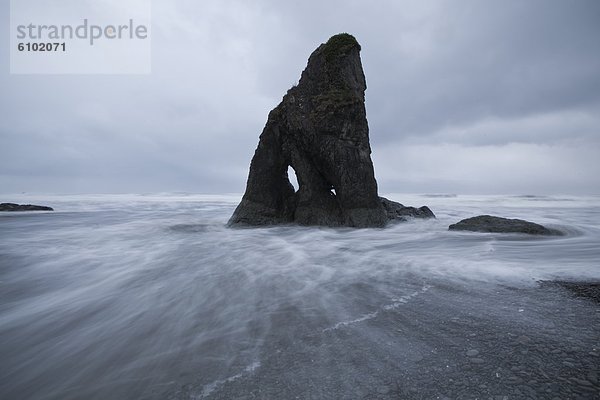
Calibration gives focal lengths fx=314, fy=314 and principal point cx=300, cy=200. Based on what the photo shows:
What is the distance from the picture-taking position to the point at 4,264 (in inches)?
304

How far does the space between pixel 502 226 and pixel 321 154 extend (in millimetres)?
7288

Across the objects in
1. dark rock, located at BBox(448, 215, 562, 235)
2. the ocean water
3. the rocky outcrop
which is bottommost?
A: the ocean water

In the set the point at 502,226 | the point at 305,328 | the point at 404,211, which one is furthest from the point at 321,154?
the point at 305,328

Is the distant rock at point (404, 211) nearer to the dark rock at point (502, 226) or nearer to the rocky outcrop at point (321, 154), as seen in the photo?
the rocky outcrop at point (321, 154)

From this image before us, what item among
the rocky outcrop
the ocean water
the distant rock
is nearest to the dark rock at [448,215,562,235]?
the ocean water

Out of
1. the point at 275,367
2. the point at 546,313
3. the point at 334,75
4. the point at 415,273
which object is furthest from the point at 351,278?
the point at 334,75

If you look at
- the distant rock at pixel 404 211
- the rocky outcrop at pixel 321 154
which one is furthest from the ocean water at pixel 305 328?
the distant rock at pixel 404 211

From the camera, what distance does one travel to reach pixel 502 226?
437 inches

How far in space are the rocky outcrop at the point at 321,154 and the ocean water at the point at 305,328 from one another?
20.2 ft

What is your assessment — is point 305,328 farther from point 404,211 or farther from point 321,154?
point 404,211

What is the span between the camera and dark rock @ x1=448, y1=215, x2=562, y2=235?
34.4 ft

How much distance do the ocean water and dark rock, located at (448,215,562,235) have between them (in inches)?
114

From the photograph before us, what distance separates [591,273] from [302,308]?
499 centimetres

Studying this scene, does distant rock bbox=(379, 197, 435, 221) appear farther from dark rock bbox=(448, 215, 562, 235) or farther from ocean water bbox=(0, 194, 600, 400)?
ocean water bbox=(0, 194, 600, 400)
